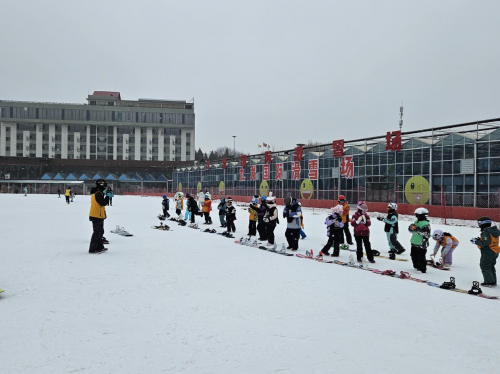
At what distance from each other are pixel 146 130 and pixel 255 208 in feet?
Answer: 303

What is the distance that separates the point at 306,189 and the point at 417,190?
466 inches

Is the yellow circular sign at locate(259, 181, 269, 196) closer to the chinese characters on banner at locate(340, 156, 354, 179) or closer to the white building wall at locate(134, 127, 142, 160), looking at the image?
the chinese characters on banner at locate(340, 156, 354, 179)

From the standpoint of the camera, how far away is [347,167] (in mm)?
35281

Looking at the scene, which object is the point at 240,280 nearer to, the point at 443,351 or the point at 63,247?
the point at 443,351

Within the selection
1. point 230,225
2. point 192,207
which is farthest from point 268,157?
point 230,225

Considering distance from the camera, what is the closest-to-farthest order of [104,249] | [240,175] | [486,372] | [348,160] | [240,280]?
[486,372]
[240,280]
[104,249]
[348,160]
[240,175]

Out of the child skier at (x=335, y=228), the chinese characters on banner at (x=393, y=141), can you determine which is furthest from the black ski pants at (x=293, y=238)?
the chinese characters on banner at (x=393, y=141)

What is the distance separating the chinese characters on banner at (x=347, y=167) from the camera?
3491cm

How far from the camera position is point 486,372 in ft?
12.8

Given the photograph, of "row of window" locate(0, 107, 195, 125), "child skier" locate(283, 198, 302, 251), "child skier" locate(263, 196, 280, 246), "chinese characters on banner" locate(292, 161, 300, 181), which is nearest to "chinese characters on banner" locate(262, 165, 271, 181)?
"chinese characters on banner" locate(292, 161, 300, 181)

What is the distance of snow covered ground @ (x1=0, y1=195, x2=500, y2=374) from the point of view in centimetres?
401

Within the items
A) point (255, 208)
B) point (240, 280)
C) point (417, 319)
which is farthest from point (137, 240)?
point (417, 319)

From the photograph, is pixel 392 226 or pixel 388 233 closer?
pixel 392 226

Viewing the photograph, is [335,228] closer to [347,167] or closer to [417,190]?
[417,190]
